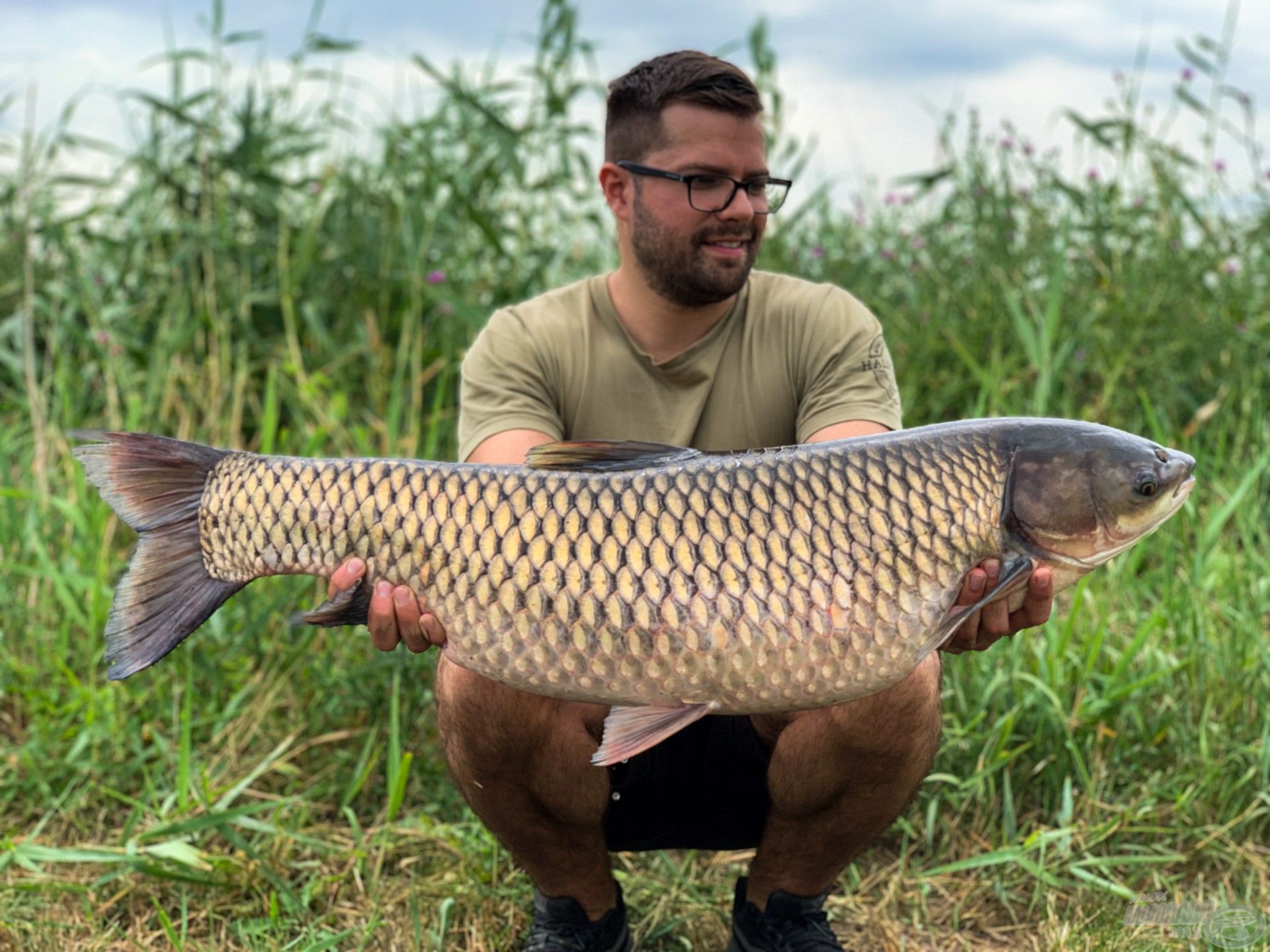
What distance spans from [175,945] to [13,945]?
0.81ft

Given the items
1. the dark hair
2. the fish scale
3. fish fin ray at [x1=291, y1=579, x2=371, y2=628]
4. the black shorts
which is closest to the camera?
the fish scale

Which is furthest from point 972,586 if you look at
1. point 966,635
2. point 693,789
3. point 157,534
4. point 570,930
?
point 157,534

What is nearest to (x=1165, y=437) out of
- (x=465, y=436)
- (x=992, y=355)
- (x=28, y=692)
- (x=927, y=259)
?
(x=992, y=355)

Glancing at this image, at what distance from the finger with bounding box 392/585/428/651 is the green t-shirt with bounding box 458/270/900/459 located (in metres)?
0.52

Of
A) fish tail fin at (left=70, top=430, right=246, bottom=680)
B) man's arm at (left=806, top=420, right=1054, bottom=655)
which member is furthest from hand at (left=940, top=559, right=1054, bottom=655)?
fish tail fin at (left=70, top=430, right=246, bottom=680)

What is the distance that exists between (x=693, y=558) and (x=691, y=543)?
0.02 m

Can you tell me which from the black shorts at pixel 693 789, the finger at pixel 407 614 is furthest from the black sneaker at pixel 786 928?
the finger at pixel 407 614

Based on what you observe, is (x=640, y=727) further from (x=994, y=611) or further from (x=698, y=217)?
(x=698, y=217)

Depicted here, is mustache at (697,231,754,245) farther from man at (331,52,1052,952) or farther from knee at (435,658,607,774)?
knee at (435,658,607,774)

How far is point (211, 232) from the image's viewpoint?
380 cm

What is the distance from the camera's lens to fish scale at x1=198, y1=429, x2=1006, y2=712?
1593mm

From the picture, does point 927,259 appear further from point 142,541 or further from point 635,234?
point 142,541

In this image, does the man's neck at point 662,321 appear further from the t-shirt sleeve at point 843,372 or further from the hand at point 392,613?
the hand at point 392,613

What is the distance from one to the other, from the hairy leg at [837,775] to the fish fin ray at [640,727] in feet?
1.11
